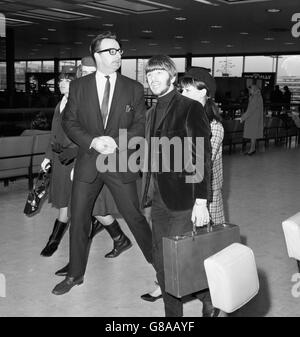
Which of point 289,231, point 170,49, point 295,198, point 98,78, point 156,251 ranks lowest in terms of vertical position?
point 295,198

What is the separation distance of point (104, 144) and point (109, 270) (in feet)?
4.11

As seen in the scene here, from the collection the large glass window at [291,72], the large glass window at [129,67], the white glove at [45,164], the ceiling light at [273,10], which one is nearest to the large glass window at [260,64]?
the large glass window at [291,72]

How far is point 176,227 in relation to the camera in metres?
2.61

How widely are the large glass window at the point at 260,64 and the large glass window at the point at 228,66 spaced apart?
43cm

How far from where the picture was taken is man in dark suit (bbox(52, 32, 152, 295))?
310 centimetres

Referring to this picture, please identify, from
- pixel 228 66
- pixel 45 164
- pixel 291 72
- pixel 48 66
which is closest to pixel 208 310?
pixel 45 164

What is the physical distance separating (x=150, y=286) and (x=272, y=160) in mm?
7418

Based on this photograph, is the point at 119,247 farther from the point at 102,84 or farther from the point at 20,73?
the point at 20,73

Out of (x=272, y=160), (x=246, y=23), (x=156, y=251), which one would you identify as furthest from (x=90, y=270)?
(x=246, y=23)

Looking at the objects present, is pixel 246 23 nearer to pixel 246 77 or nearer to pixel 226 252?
pixel 246 77

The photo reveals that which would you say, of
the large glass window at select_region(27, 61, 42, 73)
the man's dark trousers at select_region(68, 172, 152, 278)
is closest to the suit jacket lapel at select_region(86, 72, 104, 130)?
the man's dark trousers at select_region(68, 172, 152, 278)

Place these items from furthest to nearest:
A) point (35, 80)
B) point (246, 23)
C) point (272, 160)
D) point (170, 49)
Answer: point (35, 80), point (170, 49), point (246, 23), point (272, 160)

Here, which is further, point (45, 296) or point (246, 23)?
point (246, 23)

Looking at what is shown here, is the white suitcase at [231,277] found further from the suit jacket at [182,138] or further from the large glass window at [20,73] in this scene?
the large glass window at [20,73]
